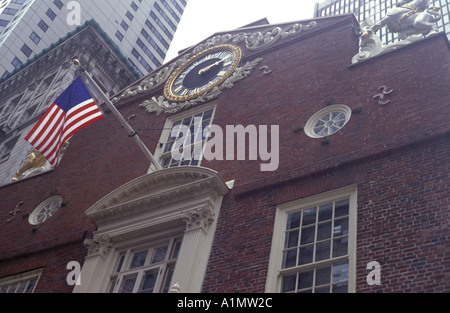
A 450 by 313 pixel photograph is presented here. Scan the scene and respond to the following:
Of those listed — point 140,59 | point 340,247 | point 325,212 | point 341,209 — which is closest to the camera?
point 340,247

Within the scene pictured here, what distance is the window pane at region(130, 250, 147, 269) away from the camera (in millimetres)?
15050

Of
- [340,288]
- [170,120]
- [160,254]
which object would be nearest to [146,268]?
[160,254]

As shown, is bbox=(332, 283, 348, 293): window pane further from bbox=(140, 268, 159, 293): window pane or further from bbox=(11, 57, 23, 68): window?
bbox=(11, 57, 23, 68): window

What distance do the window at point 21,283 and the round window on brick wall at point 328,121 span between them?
321 inches

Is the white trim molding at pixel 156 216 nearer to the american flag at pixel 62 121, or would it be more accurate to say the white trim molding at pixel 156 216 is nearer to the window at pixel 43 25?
the american flag at pixel 62 121

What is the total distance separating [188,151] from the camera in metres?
18.4

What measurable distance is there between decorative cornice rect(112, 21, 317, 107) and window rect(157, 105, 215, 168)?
40 centimetres

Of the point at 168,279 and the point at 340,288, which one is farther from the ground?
the point at 168,279

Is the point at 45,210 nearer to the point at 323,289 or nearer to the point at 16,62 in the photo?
the point at 323,289

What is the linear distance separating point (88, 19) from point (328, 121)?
56.2 m

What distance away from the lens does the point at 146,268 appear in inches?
571

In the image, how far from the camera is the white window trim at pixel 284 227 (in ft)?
39.9

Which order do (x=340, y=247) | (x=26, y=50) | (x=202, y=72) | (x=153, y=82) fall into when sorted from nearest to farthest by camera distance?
(x=340, y=247) < (x=202, y=72) < (x=153, y=82) < (x=26, y=50)

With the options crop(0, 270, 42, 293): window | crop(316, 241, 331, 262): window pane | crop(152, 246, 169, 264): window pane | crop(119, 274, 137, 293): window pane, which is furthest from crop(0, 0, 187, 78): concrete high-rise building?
crop(316, 241, 331, 262): window pane
